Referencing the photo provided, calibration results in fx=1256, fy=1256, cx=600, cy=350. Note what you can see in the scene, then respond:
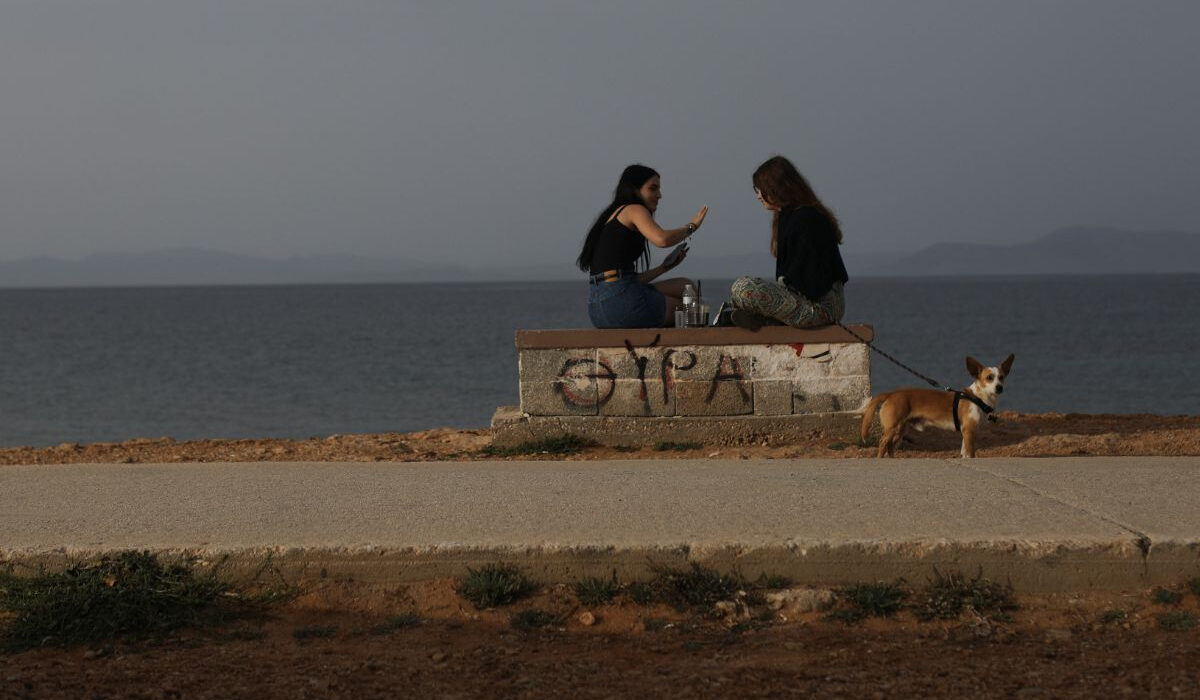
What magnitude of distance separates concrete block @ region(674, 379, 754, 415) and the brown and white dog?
3.61 feet

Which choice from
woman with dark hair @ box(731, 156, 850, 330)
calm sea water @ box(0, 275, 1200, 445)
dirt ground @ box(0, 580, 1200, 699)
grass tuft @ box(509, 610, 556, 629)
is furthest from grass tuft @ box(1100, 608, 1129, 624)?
calm sea water @ box(0, 275, 1200, 445)

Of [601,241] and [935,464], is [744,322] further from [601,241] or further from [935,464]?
[935,464]

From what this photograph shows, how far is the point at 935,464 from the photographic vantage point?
7109 millimetres

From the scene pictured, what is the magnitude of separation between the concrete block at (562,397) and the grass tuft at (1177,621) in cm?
503

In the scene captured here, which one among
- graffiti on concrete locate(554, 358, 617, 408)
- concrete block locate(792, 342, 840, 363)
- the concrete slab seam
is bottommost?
the concrete slab seam

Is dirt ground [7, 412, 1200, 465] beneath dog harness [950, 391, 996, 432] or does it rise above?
beneath

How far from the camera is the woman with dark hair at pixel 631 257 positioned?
9.11m

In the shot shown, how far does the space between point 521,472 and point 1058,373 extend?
32.1m

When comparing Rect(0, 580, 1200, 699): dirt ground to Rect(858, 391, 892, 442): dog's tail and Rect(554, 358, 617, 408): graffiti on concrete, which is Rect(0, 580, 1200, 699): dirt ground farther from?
Rect(554, 358, 617, 408): graffiti on concrete

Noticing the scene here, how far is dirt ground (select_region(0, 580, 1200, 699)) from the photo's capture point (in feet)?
13.6

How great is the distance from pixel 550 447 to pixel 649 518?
3525 mm

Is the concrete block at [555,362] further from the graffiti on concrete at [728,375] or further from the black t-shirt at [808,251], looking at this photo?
the black t-shirt at [808,251]

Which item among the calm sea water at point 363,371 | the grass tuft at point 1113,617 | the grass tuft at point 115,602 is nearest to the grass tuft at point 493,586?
the grass tuft at point 115,602

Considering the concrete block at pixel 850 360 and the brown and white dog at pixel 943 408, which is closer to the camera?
the brown and white dog at pixel 943 408
